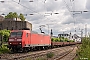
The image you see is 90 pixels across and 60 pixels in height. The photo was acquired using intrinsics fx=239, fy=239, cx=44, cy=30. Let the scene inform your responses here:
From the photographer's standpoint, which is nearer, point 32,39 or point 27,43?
point 27,43

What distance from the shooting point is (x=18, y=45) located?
30.3 meters

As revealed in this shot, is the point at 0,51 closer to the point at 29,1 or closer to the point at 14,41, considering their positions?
the point at 14,41

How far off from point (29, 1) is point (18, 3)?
93.8 inches

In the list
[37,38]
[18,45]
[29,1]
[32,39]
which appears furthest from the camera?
[37,38]

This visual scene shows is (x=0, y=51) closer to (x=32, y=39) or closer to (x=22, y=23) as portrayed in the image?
(x=32, y=39)

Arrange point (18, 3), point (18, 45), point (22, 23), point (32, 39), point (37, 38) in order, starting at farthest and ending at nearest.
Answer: point (22, 23)
point (37, 38)
point (32, 39)
point (18, 45)
point (18, 3)

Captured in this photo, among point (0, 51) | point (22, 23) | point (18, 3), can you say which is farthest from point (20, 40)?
point (22, 23)

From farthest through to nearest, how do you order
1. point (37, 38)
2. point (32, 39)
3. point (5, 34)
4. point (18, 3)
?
point (5, 34)
point (37, 38)
point (32, 39)
point (18, 3)

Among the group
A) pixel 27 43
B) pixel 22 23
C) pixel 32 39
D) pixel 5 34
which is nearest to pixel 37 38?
pixel 32 39

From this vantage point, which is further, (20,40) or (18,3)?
(20,40)

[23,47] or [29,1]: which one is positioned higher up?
[29,1]

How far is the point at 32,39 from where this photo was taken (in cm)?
3425

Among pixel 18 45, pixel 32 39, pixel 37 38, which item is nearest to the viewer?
pixel 18 45

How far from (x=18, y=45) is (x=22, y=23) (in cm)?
6336
